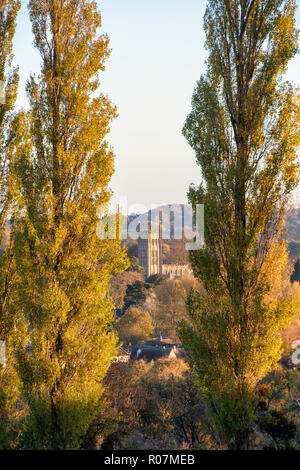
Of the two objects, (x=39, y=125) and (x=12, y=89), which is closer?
(x=39, y=125)

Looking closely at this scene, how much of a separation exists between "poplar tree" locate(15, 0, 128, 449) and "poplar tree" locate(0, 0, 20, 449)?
128 centimetres

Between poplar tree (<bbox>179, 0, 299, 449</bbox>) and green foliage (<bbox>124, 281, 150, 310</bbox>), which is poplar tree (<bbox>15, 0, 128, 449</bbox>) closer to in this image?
poplar tree (<bbox>179, 0, 299, 449</bbox>)

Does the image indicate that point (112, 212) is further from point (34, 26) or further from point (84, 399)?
point (34, 26)

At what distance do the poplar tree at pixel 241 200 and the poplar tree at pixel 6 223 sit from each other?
4.16 metres

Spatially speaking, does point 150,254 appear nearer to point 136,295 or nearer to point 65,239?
point 136,295

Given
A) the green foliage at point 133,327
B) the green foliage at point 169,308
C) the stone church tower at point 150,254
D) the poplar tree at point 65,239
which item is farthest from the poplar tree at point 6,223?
the stone church tower at point 150,254

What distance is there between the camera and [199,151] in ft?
30.6

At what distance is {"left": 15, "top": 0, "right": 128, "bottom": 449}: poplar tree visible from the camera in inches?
325

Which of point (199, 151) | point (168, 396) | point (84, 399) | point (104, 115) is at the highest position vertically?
point (104, 115)

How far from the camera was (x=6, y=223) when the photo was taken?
411 inches

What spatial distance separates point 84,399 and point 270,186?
5.54 metres

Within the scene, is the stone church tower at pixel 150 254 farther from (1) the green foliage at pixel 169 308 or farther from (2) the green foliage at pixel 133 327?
(2) the green foliage at pixel 133 327

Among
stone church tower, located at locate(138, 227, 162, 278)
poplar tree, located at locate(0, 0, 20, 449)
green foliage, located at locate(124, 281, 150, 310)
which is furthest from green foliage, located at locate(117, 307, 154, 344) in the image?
stone church tower, located at locate(138, 227, 162, 278)
